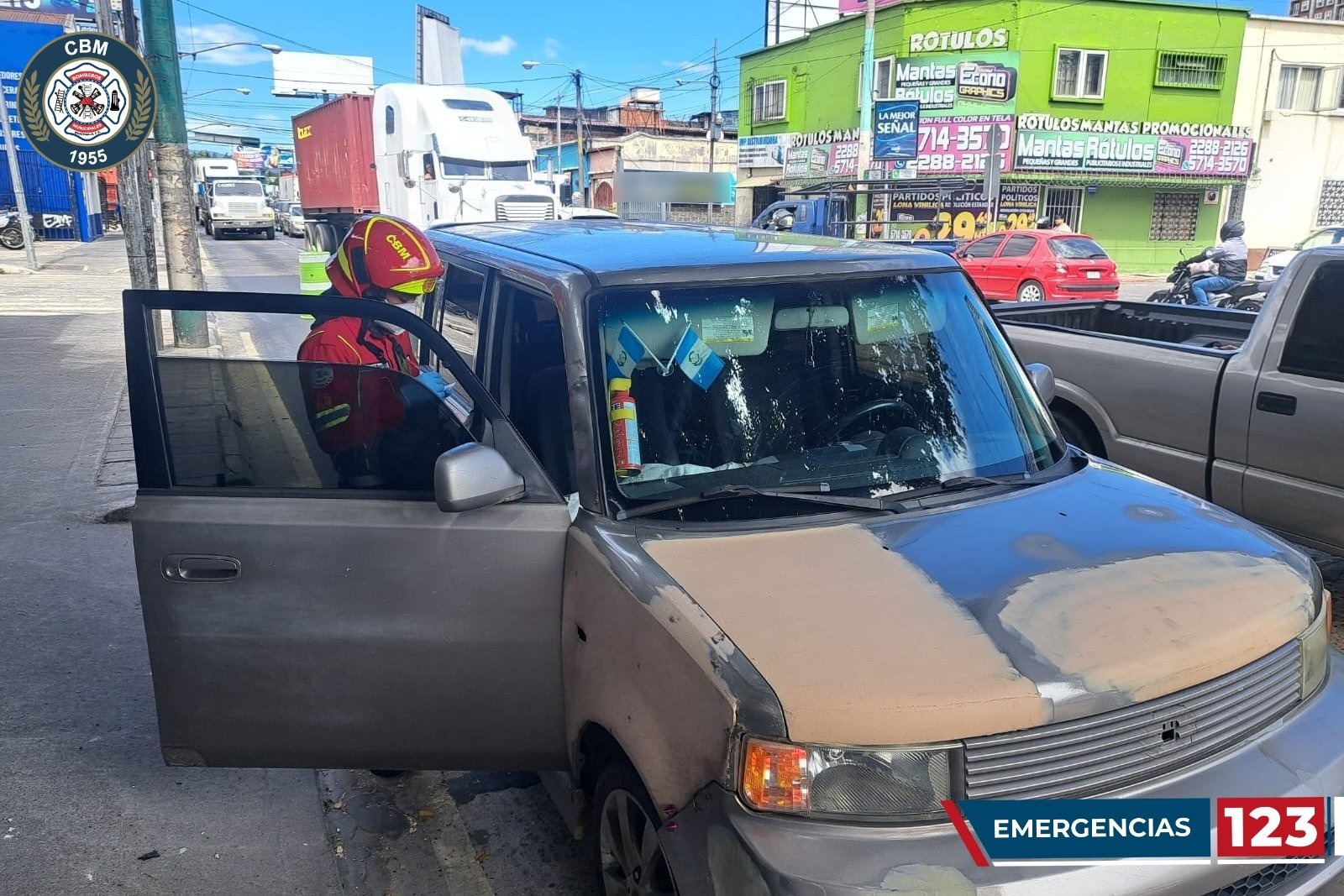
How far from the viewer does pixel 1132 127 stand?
1243 inches

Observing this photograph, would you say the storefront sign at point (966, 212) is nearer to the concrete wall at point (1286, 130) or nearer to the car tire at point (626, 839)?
the concrete wall at point (1286, 130)

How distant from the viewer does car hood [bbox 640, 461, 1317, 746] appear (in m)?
2.00

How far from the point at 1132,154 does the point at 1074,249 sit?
575 inches

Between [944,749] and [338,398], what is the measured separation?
1.90m

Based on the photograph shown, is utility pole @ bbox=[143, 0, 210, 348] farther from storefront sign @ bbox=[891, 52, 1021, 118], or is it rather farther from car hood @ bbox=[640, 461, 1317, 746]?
storefront sign @ bbox=[891, 52, 1021, 118]

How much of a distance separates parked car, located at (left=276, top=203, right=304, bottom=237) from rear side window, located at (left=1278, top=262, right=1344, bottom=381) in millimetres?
45392

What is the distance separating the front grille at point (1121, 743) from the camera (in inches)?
79.4

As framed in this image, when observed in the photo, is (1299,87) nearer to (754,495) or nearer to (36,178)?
(754,495)

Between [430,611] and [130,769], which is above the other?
[430,611]

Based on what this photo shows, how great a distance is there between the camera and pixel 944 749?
6.55 ft

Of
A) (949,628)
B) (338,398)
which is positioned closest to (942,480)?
(949,628)

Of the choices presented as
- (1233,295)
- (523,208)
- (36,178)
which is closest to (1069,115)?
(523,208)

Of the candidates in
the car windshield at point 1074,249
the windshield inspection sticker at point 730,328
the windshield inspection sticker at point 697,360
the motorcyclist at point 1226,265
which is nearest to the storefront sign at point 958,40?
the car windshield at point 1074,249

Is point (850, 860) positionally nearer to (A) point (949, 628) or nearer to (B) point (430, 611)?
(A) point (949, 628)
